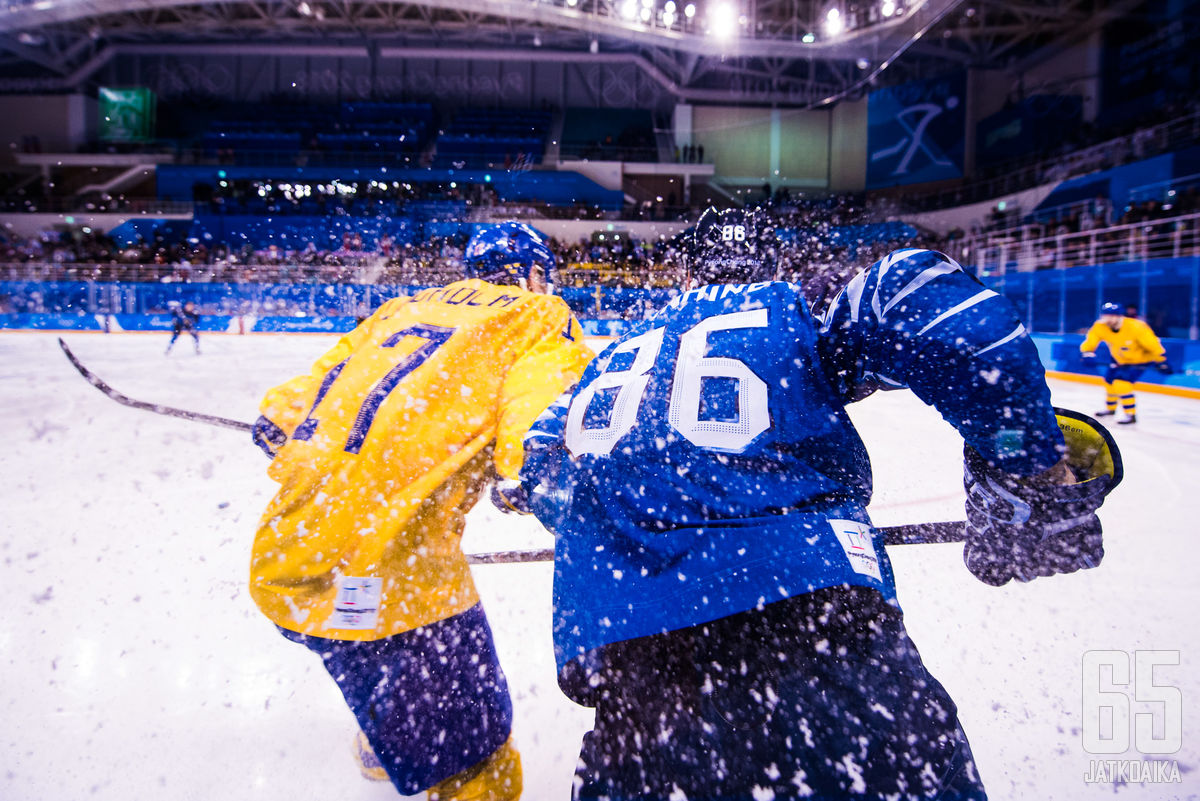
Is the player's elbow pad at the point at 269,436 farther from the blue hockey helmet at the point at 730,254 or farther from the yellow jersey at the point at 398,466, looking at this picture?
the blue hockey helmet at the point at 730,254

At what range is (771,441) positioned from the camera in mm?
897

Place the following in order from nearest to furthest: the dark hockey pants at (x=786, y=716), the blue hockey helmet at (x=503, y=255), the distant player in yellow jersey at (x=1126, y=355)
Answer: the dark hockey pants at (x=786, y=716) < the blue hockey helmet at (x=503, y=255) < the distant player in yellow jersey at (x=1126, y=355)

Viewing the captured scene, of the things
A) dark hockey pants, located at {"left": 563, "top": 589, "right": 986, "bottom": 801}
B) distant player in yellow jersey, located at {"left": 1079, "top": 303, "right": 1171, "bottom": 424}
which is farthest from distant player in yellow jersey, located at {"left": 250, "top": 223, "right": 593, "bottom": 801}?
distant player in yellow jersey, located at {"left": 1079, "top": 303, "right": 1171, "bottom": 424}

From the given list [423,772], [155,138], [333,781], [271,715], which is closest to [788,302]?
[423,772]

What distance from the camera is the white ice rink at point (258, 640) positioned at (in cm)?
171

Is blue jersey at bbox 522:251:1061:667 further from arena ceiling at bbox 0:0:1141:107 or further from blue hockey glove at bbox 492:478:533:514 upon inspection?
arena ceiling at bbox 0:0:1141:107

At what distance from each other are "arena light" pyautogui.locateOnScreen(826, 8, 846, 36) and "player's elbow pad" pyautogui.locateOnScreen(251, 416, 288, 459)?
78.0ft

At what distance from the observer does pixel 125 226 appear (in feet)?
76.7

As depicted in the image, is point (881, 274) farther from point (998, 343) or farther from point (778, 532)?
point (778, 532)

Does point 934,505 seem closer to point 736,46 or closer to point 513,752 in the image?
point 513,752

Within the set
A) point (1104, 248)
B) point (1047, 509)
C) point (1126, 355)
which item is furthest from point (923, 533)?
point (1104, 248)

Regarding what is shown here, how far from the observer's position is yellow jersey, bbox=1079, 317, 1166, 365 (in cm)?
701

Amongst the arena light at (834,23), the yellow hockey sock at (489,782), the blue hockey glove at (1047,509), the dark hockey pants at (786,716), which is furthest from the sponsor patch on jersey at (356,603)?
the arena light at (834,23)

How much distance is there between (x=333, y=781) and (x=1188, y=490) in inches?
196
